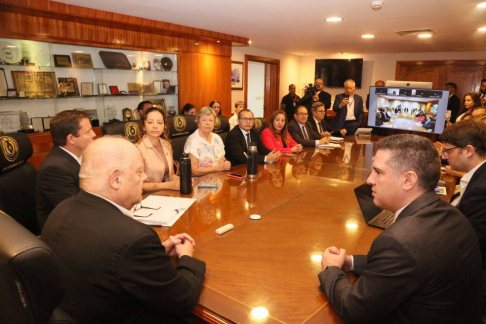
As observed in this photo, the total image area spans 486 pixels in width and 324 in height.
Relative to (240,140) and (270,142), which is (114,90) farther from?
(270,142)

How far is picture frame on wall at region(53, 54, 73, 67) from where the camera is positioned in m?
4.12

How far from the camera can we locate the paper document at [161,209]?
1718 millimetres

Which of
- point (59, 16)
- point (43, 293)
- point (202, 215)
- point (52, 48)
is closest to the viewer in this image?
point (43, 293)

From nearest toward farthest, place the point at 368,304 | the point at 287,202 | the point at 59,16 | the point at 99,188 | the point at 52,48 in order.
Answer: the point at 368,304 → the point at 99,188 → the point at 287,202 → the point at 59,16 → the point at 52,48

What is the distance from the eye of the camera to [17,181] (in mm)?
1924

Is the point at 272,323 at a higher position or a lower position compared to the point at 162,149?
lower

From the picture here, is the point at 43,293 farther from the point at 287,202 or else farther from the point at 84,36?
the point at 84,36

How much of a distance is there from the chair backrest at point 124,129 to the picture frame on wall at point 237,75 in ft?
15.7

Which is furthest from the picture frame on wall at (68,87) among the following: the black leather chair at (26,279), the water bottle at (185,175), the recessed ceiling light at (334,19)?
the black leather chair at (26,279)

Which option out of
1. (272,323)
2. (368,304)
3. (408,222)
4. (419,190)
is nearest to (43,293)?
(272,323)

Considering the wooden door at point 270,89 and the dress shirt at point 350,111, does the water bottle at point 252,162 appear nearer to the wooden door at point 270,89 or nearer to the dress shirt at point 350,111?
the dress shirt at point 350,111

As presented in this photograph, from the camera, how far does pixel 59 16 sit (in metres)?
3.79

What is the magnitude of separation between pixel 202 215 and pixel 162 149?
43.9 inches

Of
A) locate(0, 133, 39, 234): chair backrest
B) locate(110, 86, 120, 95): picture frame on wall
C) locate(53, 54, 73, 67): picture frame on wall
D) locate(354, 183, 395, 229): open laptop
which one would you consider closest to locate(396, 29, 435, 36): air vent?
locate(354, 183, 395, 229): open laptop
